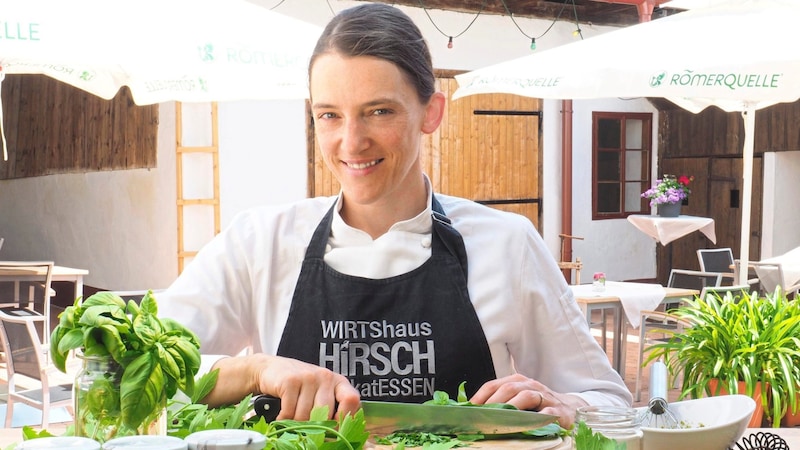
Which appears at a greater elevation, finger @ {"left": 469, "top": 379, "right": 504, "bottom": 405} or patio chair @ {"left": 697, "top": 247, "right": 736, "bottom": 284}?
finger @ {"left": 469, "top": 379, "right": 504, "bottom": 405}

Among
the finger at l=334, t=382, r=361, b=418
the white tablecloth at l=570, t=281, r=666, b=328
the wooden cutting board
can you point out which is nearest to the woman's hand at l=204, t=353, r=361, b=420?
the finger at l=334, t=382, r=361, b=418

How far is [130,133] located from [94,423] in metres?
10.4

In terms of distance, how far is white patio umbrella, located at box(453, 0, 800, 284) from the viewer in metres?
5.23

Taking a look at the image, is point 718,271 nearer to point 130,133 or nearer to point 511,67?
point 511,67

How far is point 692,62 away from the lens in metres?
5.43

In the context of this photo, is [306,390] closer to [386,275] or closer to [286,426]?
[286,426]

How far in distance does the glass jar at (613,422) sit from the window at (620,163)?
11249 mm

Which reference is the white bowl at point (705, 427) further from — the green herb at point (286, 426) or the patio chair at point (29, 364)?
the patio chair at point (29, 364)

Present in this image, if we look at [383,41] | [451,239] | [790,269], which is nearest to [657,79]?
[790,269]

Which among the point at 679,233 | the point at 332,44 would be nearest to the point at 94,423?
the point at 332,44

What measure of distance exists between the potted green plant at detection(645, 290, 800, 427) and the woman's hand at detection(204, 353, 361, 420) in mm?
3172

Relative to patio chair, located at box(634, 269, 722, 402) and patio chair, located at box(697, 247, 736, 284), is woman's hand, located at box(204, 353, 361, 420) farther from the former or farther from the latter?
patio chair, located at box(697, 247, 736, 284)

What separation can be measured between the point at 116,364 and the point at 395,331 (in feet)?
2.42

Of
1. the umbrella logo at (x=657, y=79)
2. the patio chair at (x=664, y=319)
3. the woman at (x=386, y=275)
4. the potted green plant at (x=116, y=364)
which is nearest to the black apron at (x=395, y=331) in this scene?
the woman at (x=386, y=275)
